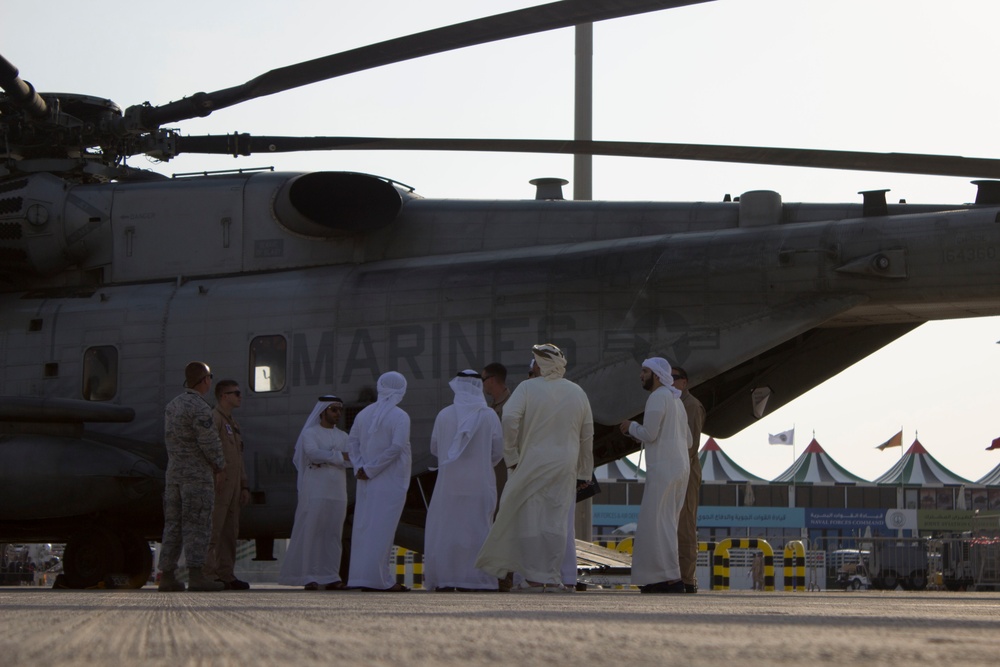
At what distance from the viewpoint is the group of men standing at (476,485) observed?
10.1 meters

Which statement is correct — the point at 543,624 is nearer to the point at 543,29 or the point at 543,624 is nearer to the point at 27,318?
the point at 543,29

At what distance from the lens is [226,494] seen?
12.0 m

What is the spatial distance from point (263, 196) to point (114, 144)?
192 cm

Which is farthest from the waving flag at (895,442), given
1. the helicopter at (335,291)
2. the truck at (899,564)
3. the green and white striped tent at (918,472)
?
the helicopter at (335,291)

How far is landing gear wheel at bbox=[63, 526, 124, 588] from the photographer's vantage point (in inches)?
543

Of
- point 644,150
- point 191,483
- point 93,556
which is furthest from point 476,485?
point 93,556

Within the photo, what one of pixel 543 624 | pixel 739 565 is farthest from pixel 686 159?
pixel 739 565

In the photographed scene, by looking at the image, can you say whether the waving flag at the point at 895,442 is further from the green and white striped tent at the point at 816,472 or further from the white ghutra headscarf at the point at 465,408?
the white ghutra headscarf at the point at 465,408

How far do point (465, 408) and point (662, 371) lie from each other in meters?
1.63

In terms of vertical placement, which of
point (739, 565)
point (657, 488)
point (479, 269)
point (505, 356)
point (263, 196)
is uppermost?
point (263, 196)

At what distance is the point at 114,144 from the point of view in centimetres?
1526

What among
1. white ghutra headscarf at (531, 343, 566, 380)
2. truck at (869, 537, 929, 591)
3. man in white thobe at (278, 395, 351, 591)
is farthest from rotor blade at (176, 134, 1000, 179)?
truck at (869, 537, 929, 591)

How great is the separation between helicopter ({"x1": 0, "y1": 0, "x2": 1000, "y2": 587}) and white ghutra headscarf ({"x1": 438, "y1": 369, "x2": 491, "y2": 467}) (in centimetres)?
190

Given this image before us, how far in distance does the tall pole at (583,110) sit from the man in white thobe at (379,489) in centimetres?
916
